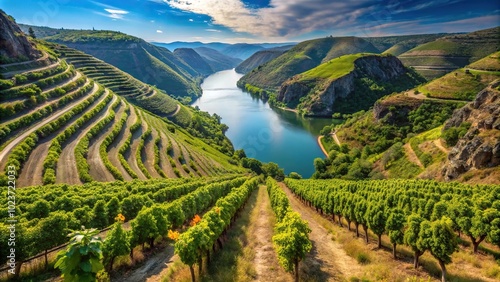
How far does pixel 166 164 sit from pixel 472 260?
77501 mm

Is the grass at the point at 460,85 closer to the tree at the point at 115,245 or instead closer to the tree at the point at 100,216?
the tree at the point at 100,216

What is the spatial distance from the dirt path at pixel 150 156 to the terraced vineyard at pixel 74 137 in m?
0.13

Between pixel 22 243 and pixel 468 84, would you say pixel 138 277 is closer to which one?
pixel 22 243

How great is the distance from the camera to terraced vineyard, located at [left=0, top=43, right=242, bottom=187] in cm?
6431

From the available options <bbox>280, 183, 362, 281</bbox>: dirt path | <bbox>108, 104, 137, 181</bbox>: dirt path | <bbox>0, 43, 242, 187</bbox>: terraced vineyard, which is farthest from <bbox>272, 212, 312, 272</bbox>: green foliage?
<bbox>108, 104, 137, 181</bbox>: dirt path

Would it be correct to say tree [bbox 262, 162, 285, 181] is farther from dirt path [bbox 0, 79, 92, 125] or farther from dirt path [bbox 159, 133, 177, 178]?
dirt path [bbox 0, 79, 92, 125]

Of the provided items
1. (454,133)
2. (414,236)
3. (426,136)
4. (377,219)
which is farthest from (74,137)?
(426,136)

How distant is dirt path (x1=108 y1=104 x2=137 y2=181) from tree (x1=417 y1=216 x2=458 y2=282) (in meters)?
62.8

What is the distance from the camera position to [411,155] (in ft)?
322

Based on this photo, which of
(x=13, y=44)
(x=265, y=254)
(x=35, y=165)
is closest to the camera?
(x=265, y=254)

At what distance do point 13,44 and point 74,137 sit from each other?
57935 millimetres

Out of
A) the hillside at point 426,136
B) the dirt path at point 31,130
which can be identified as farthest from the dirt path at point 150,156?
the hillside at point 426,136

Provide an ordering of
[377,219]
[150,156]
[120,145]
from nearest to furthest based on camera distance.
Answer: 1. [377,219]
2. [120,145]
3. [150,156]

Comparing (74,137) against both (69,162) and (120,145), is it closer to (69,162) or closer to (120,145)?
(120,145)
